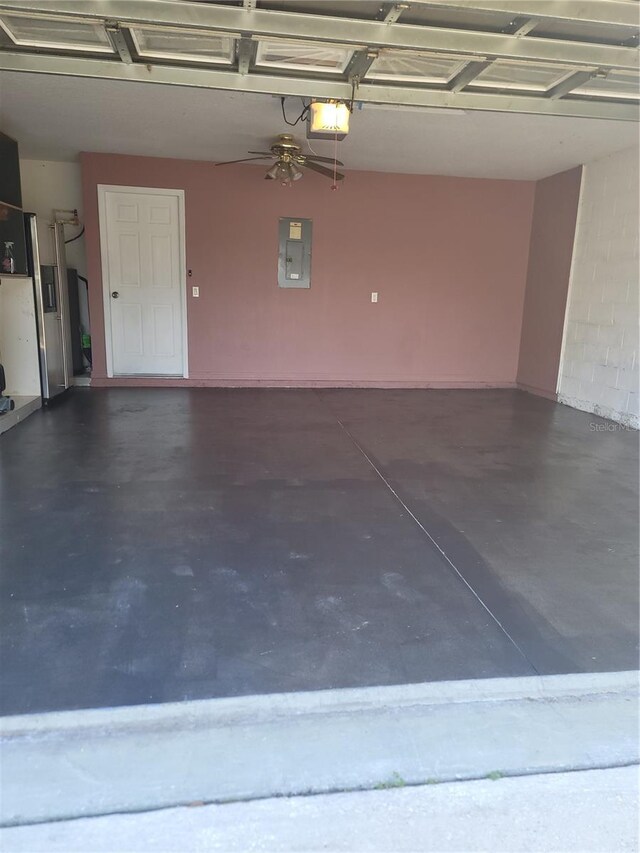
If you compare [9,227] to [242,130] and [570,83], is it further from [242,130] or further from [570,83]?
[570,83]

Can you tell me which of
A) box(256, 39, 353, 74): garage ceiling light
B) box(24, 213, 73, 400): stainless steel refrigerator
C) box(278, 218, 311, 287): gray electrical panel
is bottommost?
box(24, 213, 73, 400): stainless steel refrigerator

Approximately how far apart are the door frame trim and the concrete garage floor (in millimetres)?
2022

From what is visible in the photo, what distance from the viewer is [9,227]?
5.37 meters

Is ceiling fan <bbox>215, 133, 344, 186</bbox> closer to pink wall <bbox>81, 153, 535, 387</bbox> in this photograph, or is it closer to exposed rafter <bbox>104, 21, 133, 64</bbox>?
pink wall <bbox>81, 153, 535, 387</bbox>

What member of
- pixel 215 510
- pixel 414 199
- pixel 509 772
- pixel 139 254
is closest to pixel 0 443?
pixel 215 510

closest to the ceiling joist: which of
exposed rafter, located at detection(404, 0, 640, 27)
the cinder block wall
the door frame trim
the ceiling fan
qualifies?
exposed rafter, located at detection(404, 0, 640, 27)

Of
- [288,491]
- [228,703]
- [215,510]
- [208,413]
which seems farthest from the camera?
[208,413]

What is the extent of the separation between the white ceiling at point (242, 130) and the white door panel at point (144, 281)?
0.67m

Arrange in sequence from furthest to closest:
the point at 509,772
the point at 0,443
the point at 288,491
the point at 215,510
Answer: the point at 0,443 → the point at 288,491 → the point at 215,510 → the point at 509,772

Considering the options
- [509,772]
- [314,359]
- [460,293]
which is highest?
[460,293]

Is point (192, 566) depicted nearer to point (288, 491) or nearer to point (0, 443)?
point (288, 491)

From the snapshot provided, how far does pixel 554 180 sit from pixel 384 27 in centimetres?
501

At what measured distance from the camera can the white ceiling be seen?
14.3 ft

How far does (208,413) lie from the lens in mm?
5590
